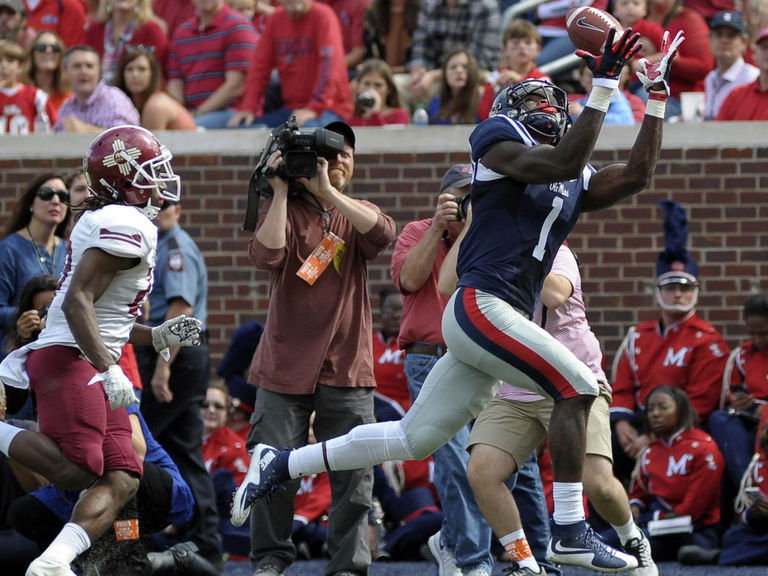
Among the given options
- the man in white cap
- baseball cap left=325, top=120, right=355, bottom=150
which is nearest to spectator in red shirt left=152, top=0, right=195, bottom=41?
the man in white cap

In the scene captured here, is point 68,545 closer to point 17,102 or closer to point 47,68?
point 17,102

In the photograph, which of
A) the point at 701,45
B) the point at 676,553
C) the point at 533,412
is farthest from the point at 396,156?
the point at 533,412

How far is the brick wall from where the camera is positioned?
1012cm

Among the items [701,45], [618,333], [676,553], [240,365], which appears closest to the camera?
[676,553]

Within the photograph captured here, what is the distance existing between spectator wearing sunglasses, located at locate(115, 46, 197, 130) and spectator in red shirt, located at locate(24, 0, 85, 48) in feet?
8.30

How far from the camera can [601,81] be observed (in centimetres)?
537

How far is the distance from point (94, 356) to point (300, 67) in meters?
5.89

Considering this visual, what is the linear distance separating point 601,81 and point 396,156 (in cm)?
506

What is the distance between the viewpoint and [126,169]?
5.86 meters

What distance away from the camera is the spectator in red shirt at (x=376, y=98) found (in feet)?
34.9

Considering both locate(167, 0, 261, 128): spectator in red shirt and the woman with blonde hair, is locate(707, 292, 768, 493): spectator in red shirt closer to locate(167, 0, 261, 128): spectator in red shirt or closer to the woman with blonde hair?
the woman with blonde hair

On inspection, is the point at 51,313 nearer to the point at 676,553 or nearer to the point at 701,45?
the point at 676,553

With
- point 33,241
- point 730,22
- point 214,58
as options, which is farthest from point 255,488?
point 214,58

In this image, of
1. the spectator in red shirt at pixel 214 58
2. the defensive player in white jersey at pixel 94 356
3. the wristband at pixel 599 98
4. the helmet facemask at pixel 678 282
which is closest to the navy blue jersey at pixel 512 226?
the wristband at pixel 599 98
